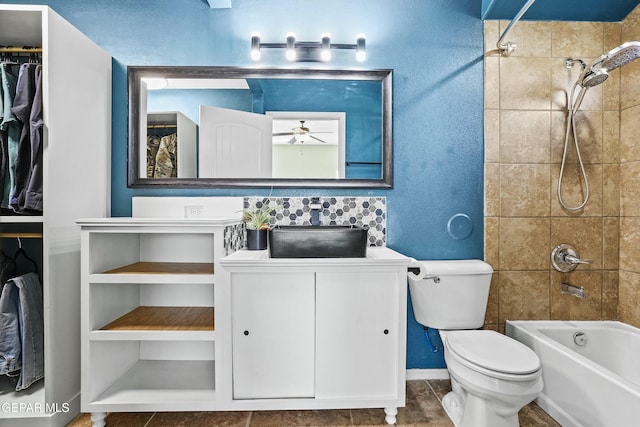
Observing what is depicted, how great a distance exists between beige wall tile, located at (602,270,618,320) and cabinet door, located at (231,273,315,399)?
185 cm

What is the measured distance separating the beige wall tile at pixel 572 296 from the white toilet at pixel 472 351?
56 cm

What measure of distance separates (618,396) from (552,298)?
0.74 metres

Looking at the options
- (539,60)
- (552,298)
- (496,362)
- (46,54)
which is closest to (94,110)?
(46,54)

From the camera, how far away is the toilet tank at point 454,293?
1742 mm

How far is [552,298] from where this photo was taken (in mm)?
1976

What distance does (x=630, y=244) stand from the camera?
1.92m

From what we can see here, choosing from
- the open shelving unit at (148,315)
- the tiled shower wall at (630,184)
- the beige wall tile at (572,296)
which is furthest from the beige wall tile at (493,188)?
the open shelving unit at (148,315)

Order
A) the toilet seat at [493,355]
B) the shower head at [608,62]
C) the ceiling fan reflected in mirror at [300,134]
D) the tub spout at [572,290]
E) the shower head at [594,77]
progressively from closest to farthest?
the toilet seat at [493,355], the shower head at [608,62], the shower head at [594,77], the tub spout at [572,290], the ceiling fan reflected in mirror at [300,134]

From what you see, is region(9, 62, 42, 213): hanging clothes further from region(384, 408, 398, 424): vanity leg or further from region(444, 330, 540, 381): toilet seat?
region(444, 330, 540, 381): toilet seat

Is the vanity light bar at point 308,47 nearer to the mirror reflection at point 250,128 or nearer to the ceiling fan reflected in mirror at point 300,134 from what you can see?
the mirror reflection at point 250,128

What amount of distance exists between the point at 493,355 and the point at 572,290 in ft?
2.81

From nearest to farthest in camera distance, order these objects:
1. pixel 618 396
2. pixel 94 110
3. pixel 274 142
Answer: pixel 618 396 < pixel 94 110 < pixel 274 142

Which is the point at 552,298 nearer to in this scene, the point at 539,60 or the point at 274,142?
the point at 539,60

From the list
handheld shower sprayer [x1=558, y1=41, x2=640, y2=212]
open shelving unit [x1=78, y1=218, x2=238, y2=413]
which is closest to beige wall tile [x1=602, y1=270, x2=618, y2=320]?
handheld shower sprayer [x1=558, y1=41, x2=640, y2=212]
